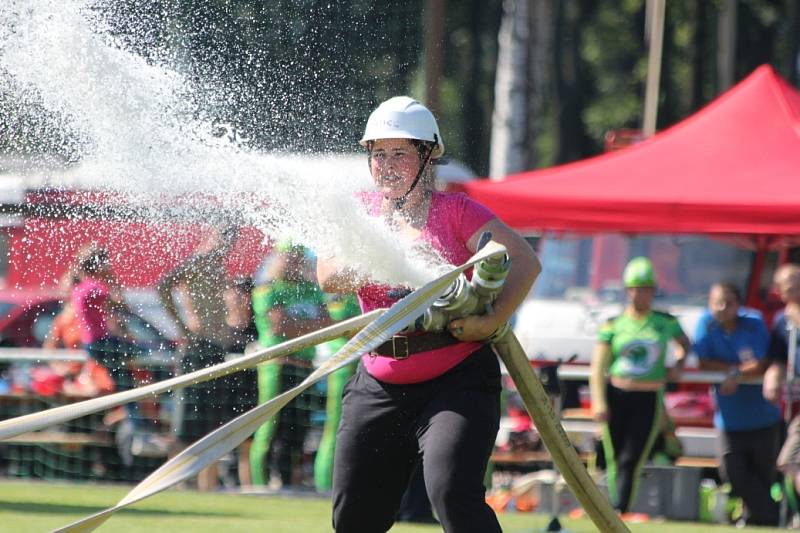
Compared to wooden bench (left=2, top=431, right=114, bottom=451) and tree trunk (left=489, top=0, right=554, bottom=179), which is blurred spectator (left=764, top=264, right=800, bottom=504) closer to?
wooden bench (left=2, top=431, right=114, bottom=451)

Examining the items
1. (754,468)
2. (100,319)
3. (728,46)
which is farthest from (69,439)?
(728,46)

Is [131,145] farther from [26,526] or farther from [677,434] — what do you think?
[677,434]

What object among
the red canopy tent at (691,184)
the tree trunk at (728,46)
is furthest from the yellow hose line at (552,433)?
the tree trunk at (728,46)

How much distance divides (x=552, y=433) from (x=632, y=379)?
17.1 ft

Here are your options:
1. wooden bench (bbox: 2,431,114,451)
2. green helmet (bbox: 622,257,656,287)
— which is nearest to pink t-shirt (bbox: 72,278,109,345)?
wooden bench (bbox: 2,431,114,451)

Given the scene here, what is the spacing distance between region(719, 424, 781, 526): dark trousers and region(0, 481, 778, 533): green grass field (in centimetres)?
48

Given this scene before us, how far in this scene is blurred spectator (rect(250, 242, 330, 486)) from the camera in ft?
26.8

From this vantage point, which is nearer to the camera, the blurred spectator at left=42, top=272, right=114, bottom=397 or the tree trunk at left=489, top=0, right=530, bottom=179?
the blurred spectator at left=42, top=272, right=114, bottom=397

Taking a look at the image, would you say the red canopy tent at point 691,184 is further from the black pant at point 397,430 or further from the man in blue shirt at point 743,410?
the black pant at point 397,430

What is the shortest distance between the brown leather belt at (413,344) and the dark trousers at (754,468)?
19.6 ft

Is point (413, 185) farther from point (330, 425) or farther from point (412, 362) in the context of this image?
point (330, 425)

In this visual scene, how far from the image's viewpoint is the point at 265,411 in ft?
16.0

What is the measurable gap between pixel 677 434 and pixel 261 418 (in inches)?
304

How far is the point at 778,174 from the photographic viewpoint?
460 inches
